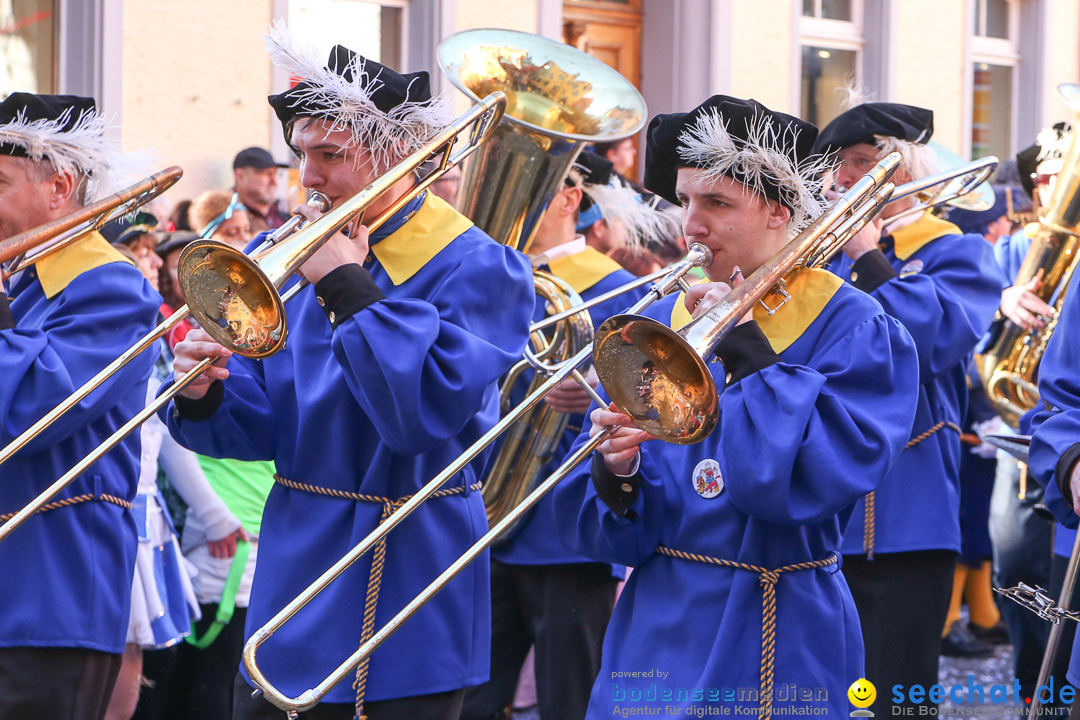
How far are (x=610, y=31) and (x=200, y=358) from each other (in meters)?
7.54

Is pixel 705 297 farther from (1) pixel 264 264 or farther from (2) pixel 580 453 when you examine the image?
(1) pixel 264 264

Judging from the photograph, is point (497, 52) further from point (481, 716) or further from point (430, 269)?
point (481, 716)

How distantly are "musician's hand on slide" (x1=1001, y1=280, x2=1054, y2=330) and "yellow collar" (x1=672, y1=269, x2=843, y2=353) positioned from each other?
2.12 metres

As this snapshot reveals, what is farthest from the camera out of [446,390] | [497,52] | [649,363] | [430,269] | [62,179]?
[497,52]

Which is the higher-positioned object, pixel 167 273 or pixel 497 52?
pixel 497 52

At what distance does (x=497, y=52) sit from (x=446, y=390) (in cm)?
156

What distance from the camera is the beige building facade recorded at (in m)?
7.62

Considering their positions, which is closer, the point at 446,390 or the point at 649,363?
the point at 649,363

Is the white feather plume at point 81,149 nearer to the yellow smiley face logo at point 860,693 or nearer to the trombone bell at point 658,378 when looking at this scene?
the trombone bell at point 658,378

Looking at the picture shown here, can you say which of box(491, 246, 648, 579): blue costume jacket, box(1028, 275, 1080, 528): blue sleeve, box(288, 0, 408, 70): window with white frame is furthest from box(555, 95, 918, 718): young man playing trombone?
box(288, 0, 408, 70): window with white frame

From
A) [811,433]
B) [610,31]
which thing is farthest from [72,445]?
[610,31]

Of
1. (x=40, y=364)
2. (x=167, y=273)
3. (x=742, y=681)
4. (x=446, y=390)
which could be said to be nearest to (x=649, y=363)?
(x=446, y=390)

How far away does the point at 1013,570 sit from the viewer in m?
5.72

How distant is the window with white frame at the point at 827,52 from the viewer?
35.9 ft
